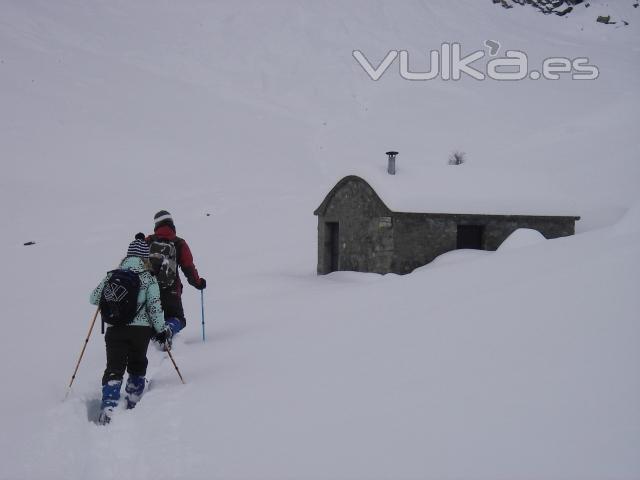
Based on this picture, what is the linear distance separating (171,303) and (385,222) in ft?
22.8

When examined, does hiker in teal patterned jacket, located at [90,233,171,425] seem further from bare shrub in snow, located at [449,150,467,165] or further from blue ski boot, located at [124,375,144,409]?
bare shrub in snow, located at [449,150,467,165]

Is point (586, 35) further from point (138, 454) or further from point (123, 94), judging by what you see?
point (138, 454)

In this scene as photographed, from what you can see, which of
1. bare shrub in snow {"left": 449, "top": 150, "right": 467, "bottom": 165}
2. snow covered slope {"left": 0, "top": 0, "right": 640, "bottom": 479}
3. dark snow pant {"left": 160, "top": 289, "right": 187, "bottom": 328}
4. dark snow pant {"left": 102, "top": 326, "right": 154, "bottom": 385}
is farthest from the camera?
bare shrub in snow {"left": 449, "top": 150, "right": 467, "bottom": 165}

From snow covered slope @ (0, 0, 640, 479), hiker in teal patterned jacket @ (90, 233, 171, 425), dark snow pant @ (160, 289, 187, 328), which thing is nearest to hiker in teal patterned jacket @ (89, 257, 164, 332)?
hiker in teal patterned jacket @ (90, 233, 171, 425)

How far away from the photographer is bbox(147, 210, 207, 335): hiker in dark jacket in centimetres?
654

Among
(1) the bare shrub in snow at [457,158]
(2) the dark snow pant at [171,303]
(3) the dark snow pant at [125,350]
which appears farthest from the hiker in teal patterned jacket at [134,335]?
(1) the bare shrub in snow at [457,158]

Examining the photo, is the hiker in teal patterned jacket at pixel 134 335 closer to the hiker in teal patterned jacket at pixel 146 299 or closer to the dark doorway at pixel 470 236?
the hiker in teal patterned jacket at pixel 146 299

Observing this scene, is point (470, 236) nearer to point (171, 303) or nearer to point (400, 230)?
point (400, 230)

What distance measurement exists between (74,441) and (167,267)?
9.28 feet

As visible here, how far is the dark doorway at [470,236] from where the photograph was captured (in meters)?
13.4

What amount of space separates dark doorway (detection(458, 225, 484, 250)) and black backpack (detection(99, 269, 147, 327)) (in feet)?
33.3

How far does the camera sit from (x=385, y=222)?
497 inches

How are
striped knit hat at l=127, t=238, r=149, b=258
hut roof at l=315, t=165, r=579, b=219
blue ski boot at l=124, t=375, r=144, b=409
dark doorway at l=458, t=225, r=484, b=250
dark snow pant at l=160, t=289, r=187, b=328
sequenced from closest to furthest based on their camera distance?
blue ski boot at l=124, t=375, r=144, b=409, striped knit hat at l=127, t=238, r=149, b=258, dark snow pant at l=160, t=289, r=187, b=328, hut roof at l=315, t=165, r=579, b=219, dark doorway at l=458, t=225, r=484, b=250

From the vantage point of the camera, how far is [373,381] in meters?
4.26
